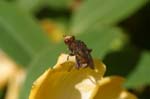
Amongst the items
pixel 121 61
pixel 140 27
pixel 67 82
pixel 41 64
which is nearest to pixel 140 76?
pixel 121 61

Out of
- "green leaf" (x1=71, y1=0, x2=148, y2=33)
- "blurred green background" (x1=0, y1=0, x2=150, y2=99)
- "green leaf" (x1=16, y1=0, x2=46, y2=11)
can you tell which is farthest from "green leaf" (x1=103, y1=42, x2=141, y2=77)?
"green leaf" (x1=16, y1=0, x2=46, y2=11)

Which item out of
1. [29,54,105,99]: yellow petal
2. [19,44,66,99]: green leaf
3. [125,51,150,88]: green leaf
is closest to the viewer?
[29,54,105,99]: yellow petal

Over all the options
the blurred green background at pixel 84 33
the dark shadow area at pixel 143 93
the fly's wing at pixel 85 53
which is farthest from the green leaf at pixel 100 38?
the fly's wing at pixel 85 53

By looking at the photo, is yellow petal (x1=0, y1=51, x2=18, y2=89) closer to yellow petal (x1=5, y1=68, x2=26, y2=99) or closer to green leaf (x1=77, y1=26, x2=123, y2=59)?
yellow petal (x1=5, y1=68, x2=26, y2=99)

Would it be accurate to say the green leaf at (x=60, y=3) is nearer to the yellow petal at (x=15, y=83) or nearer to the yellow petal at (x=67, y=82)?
the yellow petal at (x=15, y=83)

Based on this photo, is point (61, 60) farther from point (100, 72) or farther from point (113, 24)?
point (113, 24)

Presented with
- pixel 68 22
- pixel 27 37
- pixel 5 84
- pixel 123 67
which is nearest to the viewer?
pixel 123 67

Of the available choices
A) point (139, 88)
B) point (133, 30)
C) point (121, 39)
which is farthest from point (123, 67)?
point (133, 30)
